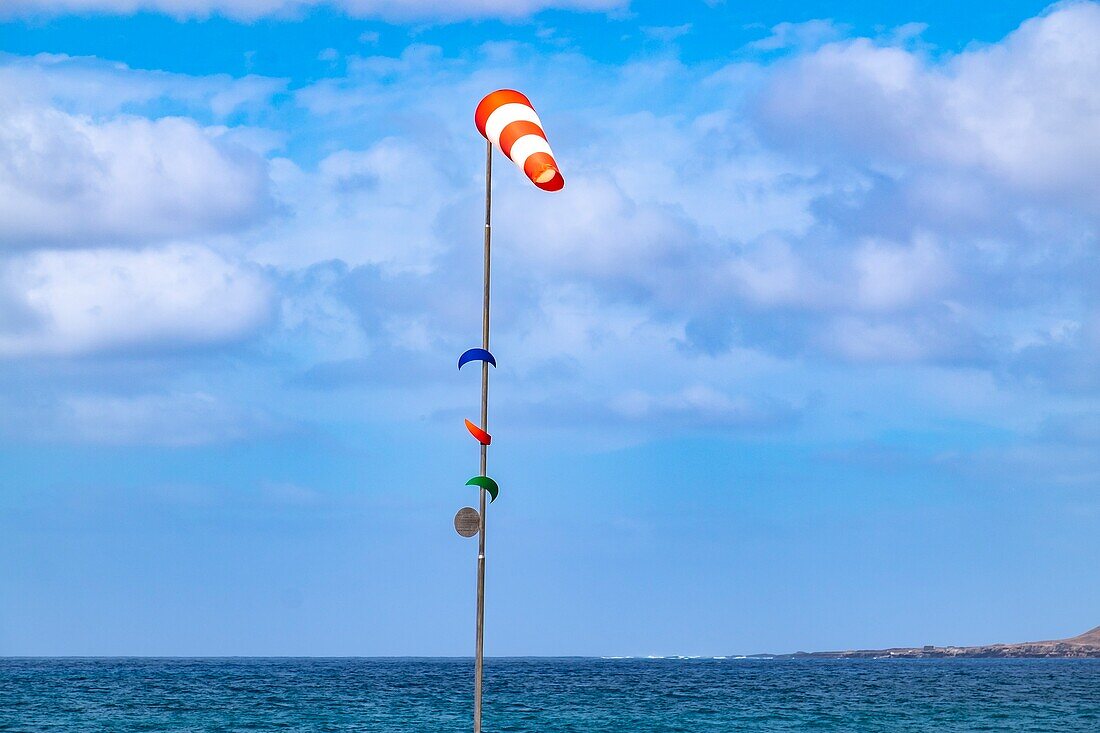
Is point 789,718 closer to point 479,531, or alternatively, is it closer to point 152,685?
point 479,531

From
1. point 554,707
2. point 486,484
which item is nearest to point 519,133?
point 486,484

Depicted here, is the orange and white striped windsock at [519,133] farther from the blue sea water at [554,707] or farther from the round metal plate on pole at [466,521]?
the blue sea water at [554,707]

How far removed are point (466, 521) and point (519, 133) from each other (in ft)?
16.7

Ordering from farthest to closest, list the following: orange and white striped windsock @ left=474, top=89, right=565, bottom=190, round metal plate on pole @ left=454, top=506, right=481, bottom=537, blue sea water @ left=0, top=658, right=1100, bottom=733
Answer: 1. blue sea water @ left=0, top=658, right=1100, bottom=733
2. round metal plate on pole @ left=454, top=506, right=481, bottom=537
3. orange and white striped windsock @ left=474, top=89, right=565, bottom=190

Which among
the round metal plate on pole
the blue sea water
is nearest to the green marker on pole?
the round metal plate on pole

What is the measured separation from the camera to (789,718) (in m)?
56.8

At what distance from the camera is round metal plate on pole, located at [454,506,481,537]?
1761cm

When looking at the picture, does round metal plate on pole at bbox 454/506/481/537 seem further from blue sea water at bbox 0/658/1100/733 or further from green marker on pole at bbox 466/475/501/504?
blue sea water at bbox 0/658/1100/733

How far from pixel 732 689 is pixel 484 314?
73.7m

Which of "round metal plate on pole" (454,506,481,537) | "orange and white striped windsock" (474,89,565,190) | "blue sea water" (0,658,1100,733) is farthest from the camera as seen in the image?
"blue sea water" (0,658,1100,733)

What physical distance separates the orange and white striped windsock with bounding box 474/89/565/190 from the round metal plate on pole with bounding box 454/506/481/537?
178 inches

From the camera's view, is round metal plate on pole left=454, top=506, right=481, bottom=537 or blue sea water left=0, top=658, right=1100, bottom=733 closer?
round metal plate on pole left=454, top=506, right=481, bottom=537

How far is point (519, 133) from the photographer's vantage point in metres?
16.3

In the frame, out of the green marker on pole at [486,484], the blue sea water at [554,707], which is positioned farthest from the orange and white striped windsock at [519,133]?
the blue sea water at [554,707]
